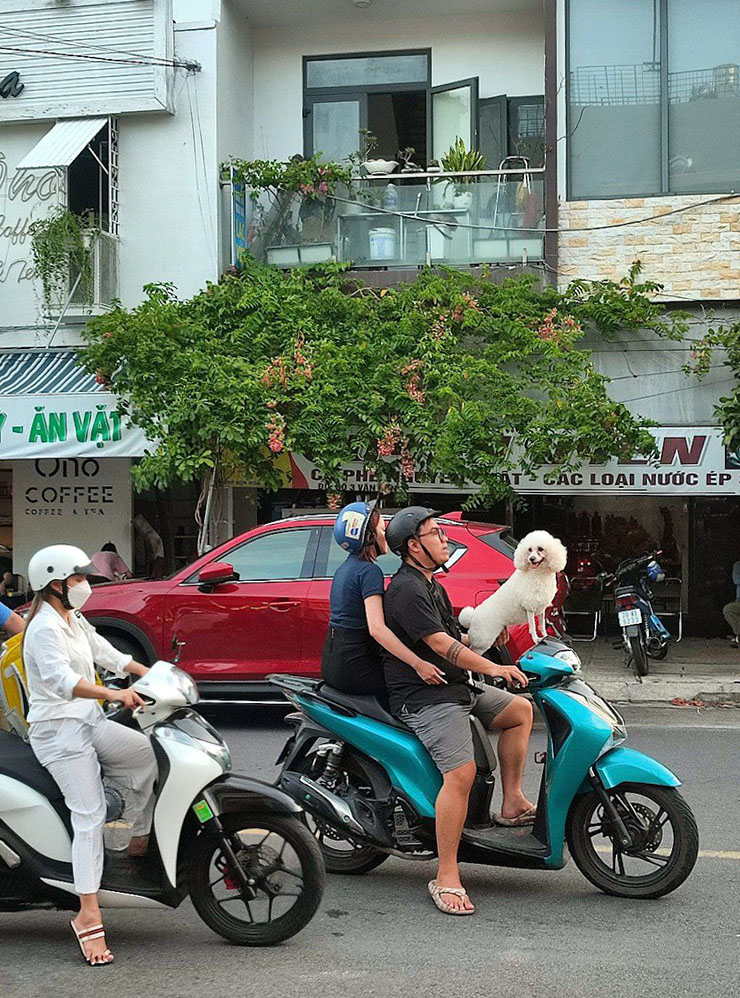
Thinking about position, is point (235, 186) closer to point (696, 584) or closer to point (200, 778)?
point (696, 584)

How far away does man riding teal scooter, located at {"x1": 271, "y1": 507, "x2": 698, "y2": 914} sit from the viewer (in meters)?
5.21

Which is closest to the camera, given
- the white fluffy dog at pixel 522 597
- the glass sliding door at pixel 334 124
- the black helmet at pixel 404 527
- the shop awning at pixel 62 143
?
the black helmet at pixel 404 527

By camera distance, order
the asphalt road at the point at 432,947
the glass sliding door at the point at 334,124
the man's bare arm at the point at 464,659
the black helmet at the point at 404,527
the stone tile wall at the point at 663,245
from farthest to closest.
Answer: the glass sliding door at the point at 334,124
the stone tile wall at the point at 663,245
the black helmet at the point at 404,527
the man's bare arm at the point at 464,659
the asphalt road at the point at 432,947

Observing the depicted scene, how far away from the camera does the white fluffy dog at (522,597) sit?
5793mm

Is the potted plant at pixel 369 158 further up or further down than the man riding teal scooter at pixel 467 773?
further up

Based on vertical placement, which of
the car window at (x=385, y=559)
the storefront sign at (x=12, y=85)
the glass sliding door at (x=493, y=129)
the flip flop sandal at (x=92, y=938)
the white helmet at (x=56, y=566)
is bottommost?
the flip flop sandal at (x=92, y=938)

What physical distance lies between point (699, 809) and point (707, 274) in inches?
326

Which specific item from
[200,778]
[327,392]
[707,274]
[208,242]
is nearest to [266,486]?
[327,392]

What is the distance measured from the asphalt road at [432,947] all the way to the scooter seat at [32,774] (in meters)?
0.60

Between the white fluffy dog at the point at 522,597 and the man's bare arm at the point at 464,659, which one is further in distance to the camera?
the white fluffy dog at the point at 522,597

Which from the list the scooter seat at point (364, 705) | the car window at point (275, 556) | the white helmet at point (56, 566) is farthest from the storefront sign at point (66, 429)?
the white helmet at point (56, 566)

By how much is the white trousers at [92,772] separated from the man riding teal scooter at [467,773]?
0.98 meters

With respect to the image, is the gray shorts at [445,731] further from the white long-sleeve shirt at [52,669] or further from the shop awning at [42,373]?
the shop awning at [42,373]

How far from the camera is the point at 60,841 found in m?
4.66
